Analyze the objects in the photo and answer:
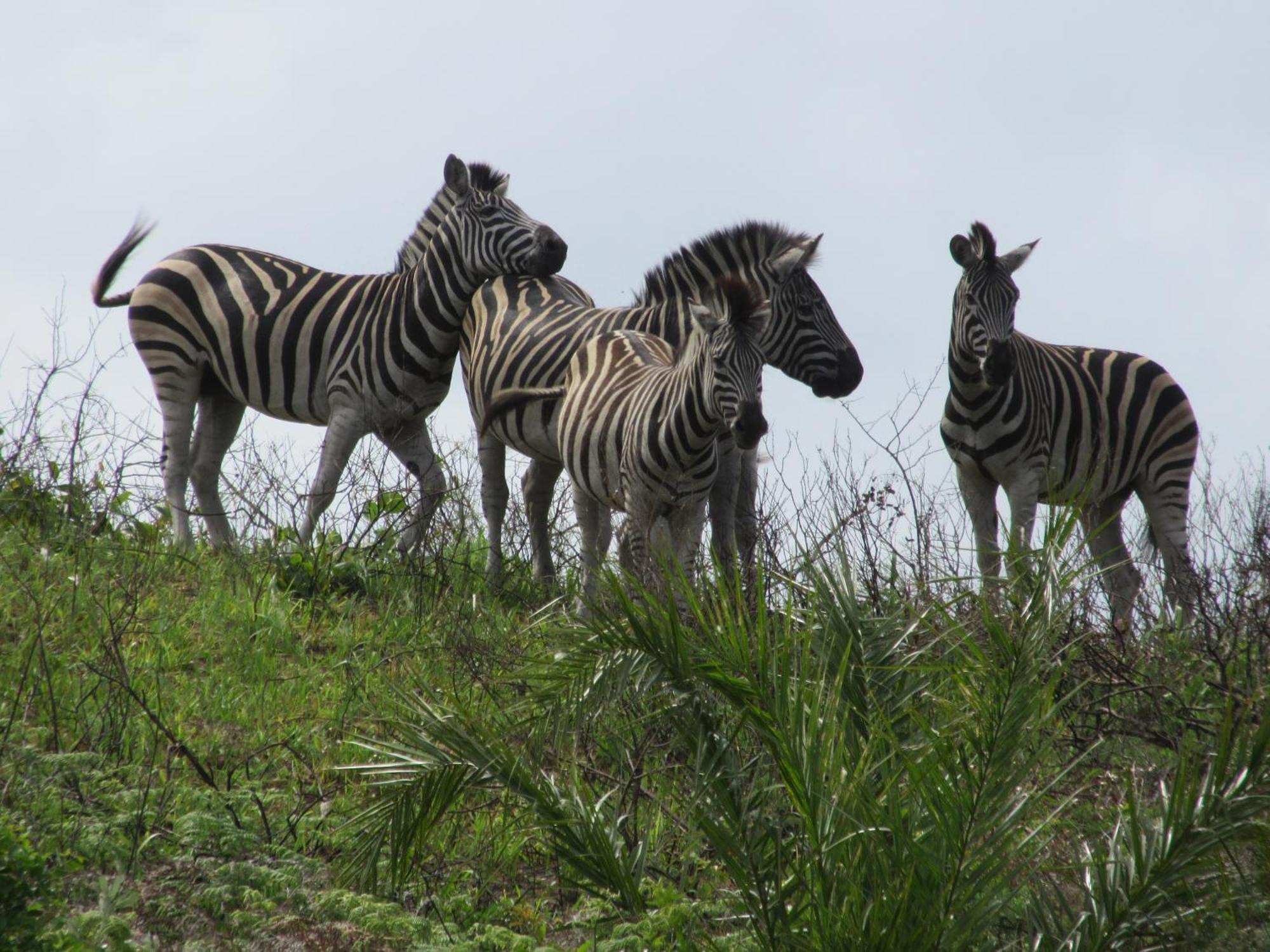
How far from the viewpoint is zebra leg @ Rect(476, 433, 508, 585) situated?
970 centimetres

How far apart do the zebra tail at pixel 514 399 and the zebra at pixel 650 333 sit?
81mm

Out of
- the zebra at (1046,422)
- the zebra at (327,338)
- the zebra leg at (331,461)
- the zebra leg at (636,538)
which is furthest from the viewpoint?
the zebra at (327,338)

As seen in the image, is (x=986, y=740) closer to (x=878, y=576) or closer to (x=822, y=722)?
(x=822, y=722)

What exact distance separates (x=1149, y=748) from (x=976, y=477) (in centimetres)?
432

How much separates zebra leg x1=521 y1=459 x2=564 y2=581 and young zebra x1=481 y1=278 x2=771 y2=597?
86cm

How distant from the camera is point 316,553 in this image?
9.06 metres

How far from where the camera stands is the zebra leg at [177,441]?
10062 mm

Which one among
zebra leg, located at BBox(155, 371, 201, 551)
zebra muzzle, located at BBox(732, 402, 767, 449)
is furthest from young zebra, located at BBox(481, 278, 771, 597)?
zebra leg, located at BBox(155, 371, 201, 551)

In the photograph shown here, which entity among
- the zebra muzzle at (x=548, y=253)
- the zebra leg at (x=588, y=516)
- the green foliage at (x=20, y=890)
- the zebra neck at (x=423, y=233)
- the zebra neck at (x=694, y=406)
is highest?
the zebra neck at (x=423, y=233)

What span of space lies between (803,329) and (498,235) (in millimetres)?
2342

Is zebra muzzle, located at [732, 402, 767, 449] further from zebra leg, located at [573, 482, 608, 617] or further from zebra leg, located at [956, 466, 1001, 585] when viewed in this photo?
zebra leg, located at [956, 466, 1001, 585]

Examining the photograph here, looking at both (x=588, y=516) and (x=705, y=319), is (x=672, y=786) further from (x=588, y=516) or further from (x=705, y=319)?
(x=588, y=516)

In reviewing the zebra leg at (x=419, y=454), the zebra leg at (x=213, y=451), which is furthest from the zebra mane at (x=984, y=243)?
the zebra leg at (x=213, y=451)

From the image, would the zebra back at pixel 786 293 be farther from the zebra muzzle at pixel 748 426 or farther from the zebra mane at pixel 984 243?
the zebra muzzle at pixel 748 426
